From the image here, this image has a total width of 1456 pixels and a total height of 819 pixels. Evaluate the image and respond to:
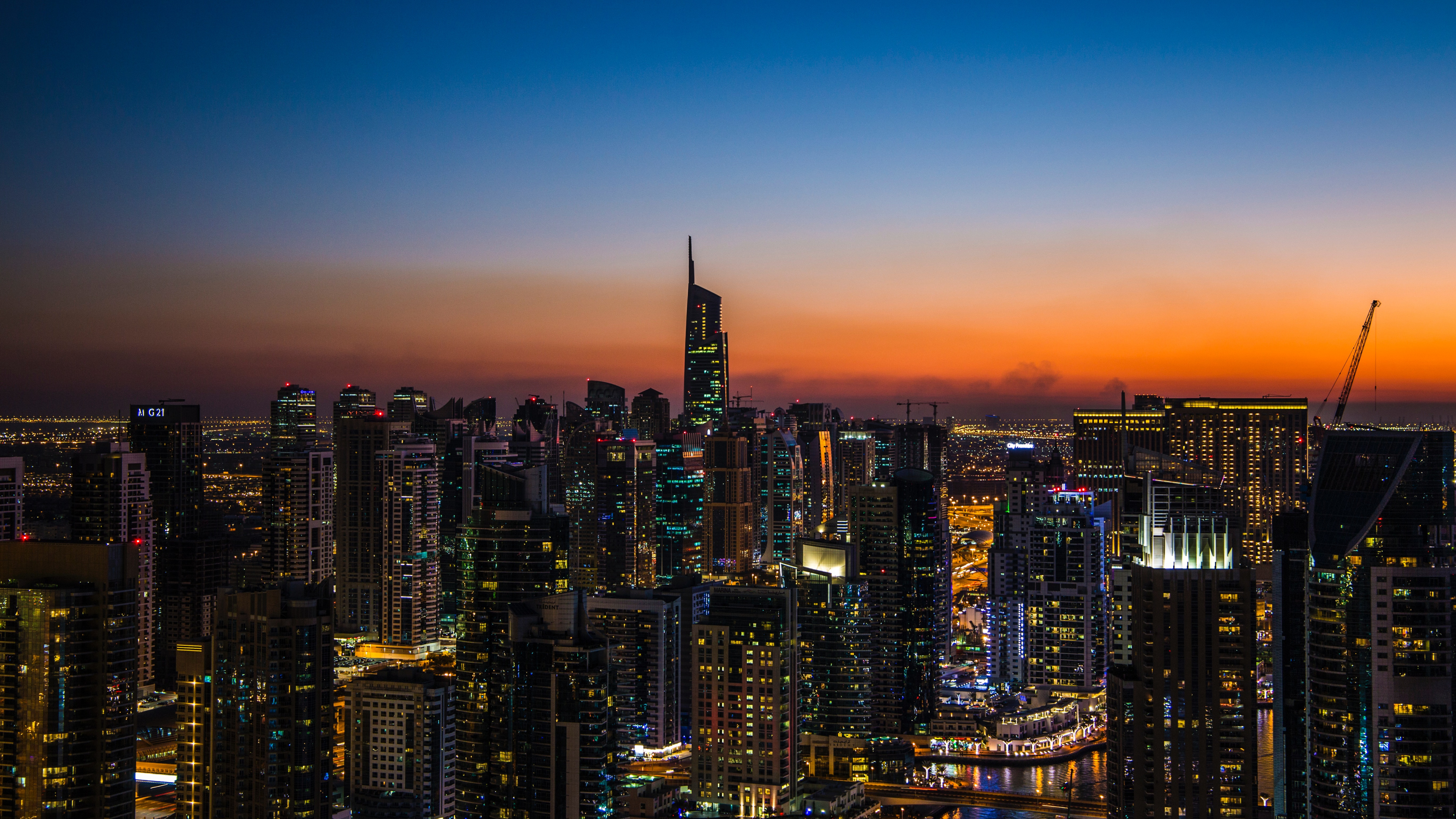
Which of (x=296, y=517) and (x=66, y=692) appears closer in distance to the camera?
(x=66, y=692)

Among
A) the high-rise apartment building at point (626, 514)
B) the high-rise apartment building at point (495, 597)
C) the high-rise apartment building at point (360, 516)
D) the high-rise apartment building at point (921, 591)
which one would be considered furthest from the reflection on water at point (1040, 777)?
the high-rise apartment building at point (360, 516)

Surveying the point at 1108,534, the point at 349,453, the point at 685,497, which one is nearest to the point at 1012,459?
the point at 1108,534

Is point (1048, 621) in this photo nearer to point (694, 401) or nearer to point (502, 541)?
point (502, 541)

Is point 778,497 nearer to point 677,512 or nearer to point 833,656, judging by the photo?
point 677,512

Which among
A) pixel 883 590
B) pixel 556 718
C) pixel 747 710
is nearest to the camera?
pixel 556 718

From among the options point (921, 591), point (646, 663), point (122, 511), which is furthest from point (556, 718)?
point (122, 511)

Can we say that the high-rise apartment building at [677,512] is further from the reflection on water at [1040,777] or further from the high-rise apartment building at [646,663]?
the reflection on water at [1040,777]

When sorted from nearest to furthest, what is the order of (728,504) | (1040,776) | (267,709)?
(267,709) < (1040,776) < (728,504)
